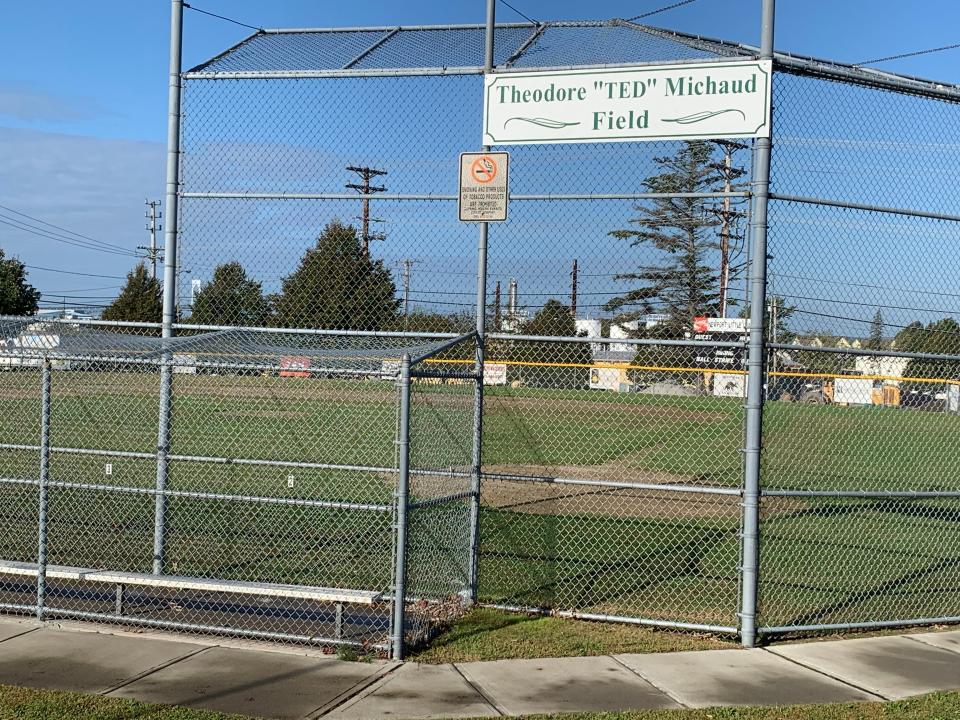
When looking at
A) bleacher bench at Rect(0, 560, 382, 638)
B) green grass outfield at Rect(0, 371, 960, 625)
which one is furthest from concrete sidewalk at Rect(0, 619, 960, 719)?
green grass outfield at Rect(0, 371, 960, 625)

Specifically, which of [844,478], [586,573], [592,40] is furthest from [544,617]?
[844,478]

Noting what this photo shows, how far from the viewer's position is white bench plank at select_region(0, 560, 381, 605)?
683 centimetres

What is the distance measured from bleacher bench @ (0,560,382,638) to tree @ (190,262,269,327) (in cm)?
249

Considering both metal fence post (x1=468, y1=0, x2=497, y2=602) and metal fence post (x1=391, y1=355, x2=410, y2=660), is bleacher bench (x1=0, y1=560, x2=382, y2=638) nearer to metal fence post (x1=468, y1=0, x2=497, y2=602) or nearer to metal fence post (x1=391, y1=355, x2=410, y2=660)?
metal fence post (x1=391, y1=355, x2=410, y2=660)

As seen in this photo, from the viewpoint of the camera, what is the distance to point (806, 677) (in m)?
6.39

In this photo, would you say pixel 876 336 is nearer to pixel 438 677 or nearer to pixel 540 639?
pixel 540 639

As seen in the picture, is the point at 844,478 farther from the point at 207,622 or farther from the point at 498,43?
the point at 207,622

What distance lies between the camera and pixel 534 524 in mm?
11344

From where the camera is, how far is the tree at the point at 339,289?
8.45 m

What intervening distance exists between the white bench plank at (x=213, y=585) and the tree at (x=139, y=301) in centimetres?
3363

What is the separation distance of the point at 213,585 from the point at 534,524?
194 inches

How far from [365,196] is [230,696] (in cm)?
413

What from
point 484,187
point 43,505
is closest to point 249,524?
point 43,505

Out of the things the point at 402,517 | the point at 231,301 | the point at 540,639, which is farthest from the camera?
the point at 231,301
